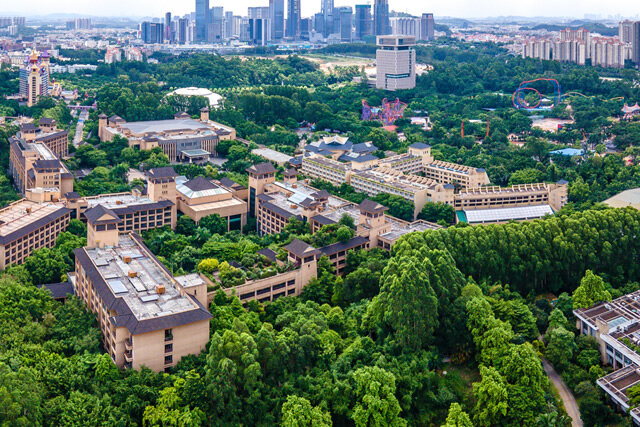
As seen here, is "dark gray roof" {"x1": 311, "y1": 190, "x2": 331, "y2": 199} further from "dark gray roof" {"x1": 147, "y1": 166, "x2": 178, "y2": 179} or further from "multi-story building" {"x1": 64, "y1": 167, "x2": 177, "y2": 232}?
"dark gray roof" {"x1": 147, "y1": 166, "x2": 178, "y2": 179}

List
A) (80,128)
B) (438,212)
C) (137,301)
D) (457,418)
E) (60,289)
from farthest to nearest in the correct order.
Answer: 1. (80,128)
2. (438,212)
3. (60,289)
4. (137,301)
5. (457,418)

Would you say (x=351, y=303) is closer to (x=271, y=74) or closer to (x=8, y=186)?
(x=8, y=186)

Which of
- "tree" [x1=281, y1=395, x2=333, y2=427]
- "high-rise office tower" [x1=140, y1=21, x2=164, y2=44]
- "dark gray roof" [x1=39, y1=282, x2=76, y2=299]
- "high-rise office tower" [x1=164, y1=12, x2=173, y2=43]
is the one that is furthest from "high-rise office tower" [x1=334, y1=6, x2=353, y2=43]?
"tree" [x1=281, y1=395, x2=333, y2=427]

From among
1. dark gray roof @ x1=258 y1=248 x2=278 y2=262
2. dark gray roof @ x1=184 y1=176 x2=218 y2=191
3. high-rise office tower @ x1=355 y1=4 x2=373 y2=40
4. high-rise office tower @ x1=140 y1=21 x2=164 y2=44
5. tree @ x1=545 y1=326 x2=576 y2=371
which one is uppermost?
high-rise office tower @ x1=355 y1=4 x2=373 y2=40

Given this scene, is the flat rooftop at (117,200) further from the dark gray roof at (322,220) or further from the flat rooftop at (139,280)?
the dark gray roof at (322,220)

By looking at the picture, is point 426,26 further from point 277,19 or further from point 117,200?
point 117,200

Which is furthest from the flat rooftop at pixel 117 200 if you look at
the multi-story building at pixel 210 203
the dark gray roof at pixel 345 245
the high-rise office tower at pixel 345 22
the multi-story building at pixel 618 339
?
the high-rise office tower at pixel 345 22

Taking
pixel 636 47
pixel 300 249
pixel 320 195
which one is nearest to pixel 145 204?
pixel 320 195
